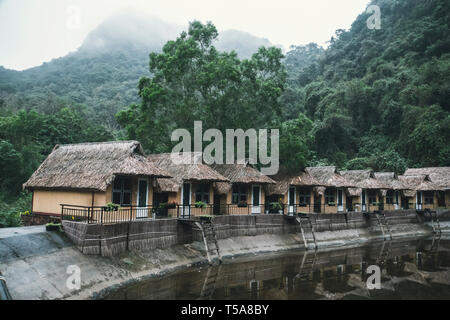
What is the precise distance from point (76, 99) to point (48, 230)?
57.5m

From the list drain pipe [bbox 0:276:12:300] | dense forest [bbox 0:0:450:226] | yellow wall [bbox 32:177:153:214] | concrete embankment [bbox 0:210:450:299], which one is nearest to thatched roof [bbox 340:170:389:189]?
Answer: dense forest [bbox 0:0:450:226]

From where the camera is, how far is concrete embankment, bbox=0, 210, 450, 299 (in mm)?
12375

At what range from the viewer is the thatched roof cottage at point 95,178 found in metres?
18.1

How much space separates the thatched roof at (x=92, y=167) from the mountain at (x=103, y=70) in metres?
29.1

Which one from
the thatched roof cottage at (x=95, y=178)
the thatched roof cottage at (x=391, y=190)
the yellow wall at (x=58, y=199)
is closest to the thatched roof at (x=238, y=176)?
the thatched roof cottage at (x=95, y=178)

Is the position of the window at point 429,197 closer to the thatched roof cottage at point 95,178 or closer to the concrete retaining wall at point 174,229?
the concrete retaining wall at point 174,229

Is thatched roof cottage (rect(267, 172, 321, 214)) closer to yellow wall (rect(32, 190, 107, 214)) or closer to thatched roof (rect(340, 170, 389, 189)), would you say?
thatched roof (rect(340, 170, 389, 189))

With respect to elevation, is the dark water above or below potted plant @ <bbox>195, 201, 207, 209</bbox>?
below

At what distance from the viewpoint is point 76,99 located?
6762cm

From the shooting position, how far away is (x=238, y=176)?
25703 mm

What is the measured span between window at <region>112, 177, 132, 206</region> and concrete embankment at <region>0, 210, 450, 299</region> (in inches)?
87.4

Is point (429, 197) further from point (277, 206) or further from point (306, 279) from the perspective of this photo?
point (306, 279)
